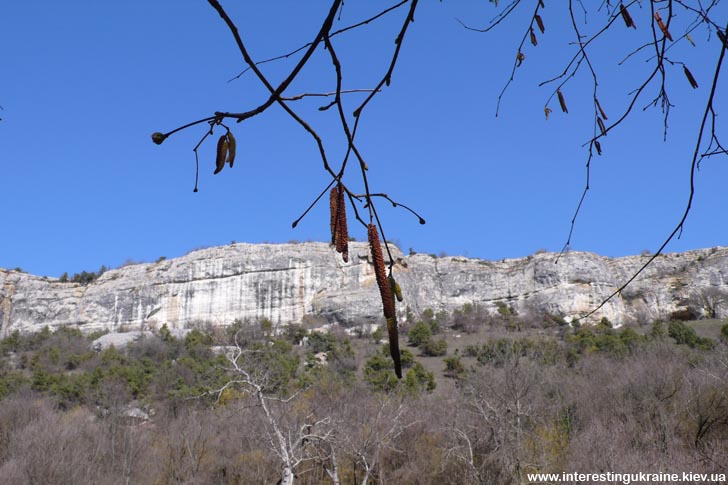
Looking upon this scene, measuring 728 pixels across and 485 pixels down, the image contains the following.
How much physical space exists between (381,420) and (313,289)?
24.5m

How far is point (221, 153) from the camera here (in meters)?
0.86

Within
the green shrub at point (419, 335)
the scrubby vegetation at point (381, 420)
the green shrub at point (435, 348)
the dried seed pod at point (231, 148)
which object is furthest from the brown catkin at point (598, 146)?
the green shrub at point (419, 335)

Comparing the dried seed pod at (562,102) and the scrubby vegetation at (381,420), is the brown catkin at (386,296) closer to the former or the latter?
the dried seed pod at (562,102)

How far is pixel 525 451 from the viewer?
1652 cm

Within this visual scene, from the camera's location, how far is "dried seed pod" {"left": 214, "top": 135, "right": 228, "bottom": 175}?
0.85 metres

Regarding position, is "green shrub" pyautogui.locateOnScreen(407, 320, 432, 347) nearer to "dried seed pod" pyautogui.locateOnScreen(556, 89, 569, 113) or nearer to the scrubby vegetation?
the scrubby vegetation

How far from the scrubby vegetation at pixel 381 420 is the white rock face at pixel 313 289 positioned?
1271 cm

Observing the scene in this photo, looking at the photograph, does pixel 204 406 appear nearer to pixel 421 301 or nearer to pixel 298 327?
pixel 298 327

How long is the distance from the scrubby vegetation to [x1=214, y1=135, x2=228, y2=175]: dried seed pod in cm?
1168

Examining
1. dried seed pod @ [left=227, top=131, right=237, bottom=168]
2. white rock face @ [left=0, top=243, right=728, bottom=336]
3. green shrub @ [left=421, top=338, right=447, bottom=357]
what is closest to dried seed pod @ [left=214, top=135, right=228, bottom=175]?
dried seed pod @ [left=227, top=131, right=237, bottom=168]

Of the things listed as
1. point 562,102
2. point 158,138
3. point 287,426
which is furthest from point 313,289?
point 158,138

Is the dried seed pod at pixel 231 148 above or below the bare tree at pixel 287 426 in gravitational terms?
above

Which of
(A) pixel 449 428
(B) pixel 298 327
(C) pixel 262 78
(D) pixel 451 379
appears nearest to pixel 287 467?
(A) pixel 449 428

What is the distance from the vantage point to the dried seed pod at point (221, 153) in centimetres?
85
